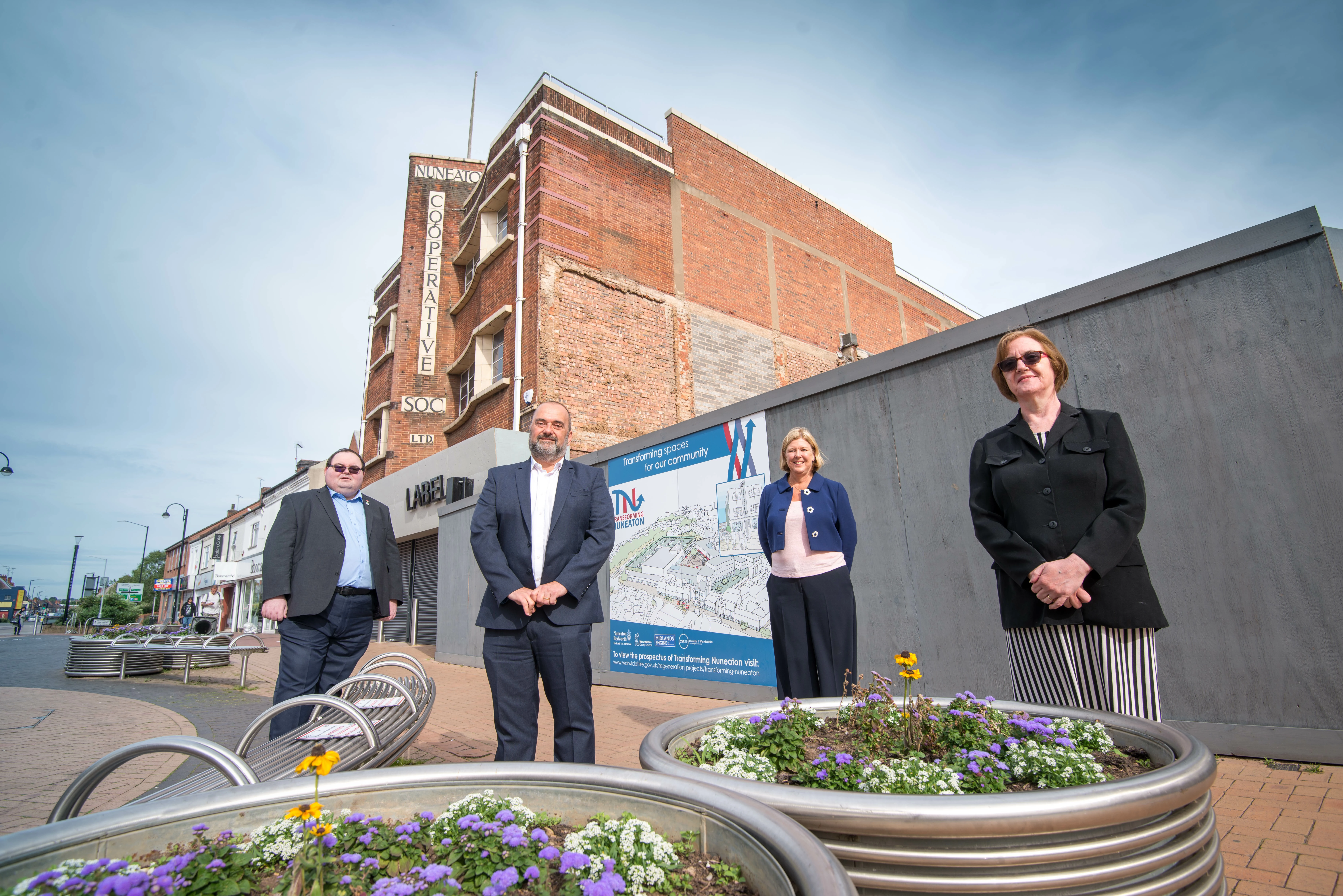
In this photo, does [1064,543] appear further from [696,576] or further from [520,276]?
[520,276]

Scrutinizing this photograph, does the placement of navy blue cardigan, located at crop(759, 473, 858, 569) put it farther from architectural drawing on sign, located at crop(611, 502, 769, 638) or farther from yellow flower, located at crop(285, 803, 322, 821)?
yellow flower, located at crop(285, 803, 322, 821)

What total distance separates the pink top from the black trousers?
0.03 meters

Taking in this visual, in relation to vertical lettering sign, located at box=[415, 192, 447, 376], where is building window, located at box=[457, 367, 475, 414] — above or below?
below

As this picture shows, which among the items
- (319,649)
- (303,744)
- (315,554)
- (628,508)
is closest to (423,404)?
(628,508)

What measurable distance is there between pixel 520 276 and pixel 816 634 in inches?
478

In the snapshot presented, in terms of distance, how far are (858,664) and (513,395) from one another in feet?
32.2

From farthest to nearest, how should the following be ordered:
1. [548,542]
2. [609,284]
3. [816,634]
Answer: [609,284], [816,634], [548,542]

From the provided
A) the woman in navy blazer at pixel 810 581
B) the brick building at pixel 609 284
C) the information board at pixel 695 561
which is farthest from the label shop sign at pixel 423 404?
the woman in navy blazer at pixel 810 581

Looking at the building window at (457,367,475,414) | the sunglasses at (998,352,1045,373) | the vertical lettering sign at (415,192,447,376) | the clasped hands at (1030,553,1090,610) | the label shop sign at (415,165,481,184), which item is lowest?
the clasped hands at (1030,553,1090,610)

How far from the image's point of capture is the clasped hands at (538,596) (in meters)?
2.90

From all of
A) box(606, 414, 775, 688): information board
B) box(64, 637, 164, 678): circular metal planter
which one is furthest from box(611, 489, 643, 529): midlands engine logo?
box(64, 637, 164, 678): circular metal planter

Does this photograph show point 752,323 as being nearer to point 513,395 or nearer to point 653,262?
point 653,262

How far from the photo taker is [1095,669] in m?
2.12

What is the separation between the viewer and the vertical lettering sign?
62.6 feet
